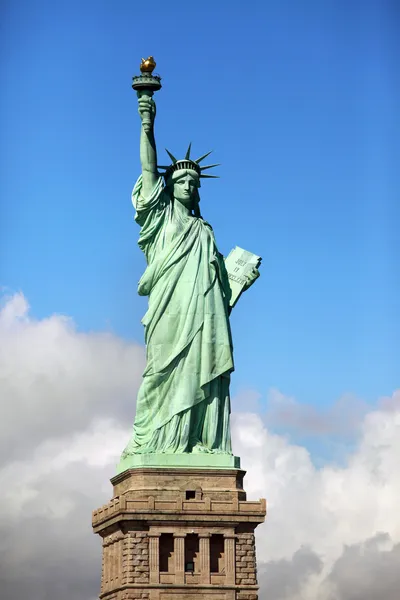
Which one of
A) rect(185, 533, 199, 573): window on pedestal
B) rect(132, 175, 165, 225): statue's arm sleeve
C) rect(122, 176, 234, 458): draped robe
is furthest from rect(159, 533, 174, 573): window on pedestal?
rect(132, 175, 165, 225): statue's arm sleeve

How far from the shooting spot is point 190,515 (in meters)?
64.7

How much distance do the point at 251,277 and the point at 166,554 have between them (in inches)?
410

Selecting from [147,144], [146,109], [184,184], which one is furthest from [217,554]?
[146,109]

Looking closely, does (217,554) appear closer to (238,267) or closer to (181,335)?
(181,335)

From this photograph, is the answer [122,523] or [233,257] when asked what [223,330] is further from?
[122,523]

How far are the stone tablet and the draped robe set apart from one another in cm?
28

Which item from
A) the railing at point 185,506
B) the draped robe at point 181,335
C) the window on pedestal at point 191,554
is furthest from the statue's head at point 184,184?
the window on pedestal at point 191,554

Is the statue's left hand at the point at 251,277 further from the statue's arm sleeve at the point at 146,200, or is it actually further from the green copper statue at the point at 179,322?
the statue's arm sleeve at the point at 146,200

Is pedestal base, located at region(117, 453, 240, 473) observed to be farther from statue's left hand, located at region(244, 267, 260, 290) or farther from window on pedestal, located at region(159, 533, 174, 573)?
statue's left hand, located at region(244, 267, 260, 290)

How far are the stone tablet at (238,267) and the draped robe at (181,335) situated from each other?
285 millimetres

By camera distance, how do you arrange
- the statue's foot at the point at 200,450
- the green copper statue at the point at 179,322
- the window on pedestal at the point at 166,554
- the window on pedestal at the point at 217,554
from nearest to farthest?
the window on pedestal at the point at 166,554 → the window on pedestal at the point at 217,554 → the statue's foot at the point at 200,450 → the green copper statue at the point at 179,322

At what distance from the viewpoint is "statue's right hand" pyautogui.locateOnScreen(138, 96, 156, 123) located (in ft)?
224

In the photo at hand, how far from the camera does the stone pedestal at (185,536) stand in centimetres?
6438

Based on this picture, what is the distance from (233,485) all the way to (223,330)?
5.52 metres
